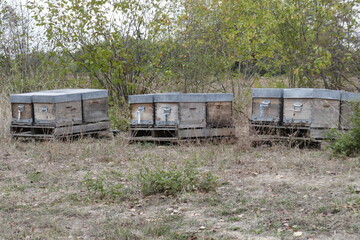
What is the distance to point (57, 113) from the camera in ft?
31.0

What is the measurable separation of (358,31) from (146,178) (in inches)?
257

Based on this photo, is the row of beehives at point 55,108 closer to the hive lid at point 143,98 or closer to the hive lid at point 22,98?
the hive lid at point 22,98

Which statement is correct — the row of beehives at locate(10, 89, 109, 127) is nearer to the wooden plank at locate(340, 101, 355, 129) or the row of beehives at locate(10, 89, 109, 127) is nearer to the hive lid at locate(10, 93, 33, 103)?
the hive lid at locate(10, 93, 33, 103)

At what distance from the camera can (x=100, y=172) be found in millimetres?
7137

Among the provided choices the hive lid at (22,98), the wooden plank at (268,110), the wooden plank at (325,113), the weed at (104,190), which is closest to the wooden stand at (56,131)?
the hive lid at (22,98)

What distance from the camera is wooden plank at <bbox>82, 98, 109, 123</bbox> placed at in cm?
995

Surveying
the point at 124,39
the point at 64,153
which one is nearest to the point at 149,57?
the point at 124,39

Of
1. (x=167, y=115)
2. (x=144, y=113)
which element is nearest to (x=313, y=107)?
(x=167, y=115)

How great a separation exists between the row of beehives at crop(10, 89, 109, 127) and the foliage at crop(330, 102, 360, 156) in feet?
16.2

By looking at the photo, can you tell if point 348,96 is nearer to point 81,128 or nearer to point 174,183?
point 174,183

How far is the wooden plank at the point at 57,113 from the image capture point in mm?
9453

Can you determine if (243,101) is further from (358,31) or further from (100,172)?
(100,172)

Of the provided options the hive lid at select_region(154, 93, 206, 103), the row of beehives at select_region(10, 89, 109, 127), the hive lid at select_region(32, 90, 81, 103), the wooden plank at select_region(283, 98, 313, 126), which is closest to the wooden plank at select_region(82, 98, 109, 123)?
the row of beehives at select_region(10, 89, 109, 127)

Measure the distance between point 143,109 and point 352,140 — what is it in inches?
151
